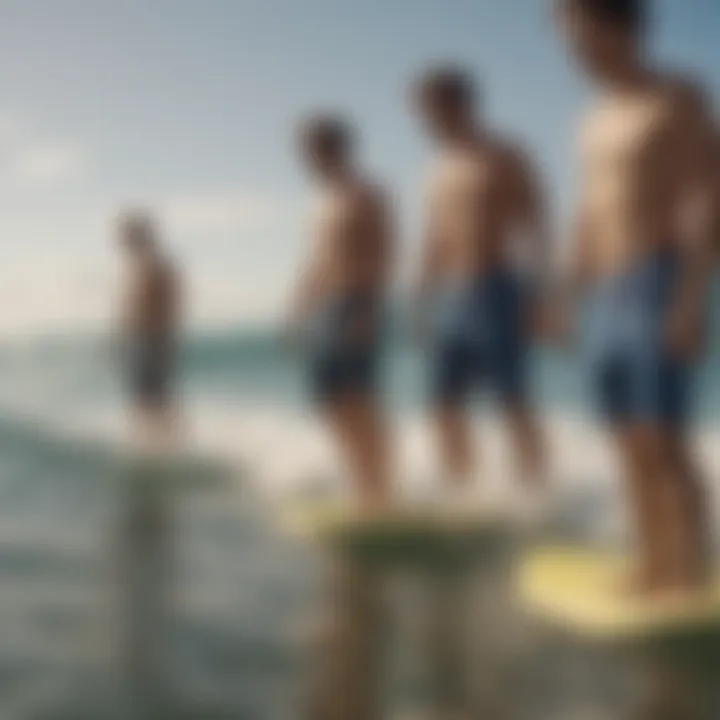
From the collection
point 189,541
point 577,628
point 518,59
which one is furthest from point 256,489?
point 518,59

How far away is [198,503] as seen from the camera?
1.25 metres

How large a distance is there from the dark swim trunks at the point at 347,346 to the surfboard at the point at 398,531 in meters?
0.11

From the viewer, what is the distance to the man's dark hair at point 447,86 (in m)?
1.19

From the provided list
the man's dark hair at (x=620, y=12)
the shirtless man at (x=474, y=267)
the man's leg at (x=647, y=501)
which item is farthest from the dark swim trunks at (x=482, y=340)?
the man's dark hair at (x=620, y=12)

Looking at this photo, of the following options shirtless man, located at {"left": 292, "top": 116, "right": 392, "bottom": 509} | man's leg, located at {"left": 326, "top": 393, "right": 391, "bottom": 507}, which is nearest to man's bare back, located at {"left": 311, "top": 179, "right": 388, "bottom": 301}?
shirtless man, located at {"left": 292, "top": 116, "right": 392, "bottom": 509}

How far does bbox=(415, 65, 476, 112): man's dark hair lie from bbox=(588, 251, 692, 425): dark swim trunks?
0.22m

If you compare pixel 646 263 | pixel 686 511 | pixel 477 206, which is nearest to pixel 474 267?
pixel 477 206

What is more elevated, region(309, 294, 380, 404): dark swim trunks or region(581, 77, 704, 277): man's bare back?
region(581, 77, 704, 277): man's bare back

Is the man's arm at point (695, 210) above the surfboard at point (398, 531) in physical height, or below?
above

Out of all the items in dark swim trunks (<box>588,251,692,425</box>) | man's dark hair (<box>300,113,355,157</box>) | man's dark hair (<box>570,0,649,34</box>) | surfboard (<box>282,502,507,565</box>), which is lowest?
surfboard (<box>282,502,507,565</box>)

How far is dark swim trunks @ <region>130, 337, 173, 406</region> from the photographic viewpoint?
1.24 metres

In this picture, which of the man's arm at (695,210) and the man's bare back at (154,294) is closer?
the man's arm at (695,210)

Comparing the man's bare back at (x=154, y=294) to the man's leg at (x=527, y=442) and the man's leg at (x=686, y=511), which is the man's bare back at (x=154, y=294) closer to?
the man's leg at (x=527, y=442)

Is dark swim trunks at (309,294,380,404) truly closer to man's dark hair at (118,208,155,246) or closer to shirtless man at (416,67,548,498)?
shirtless man at (416,67,548,498)
